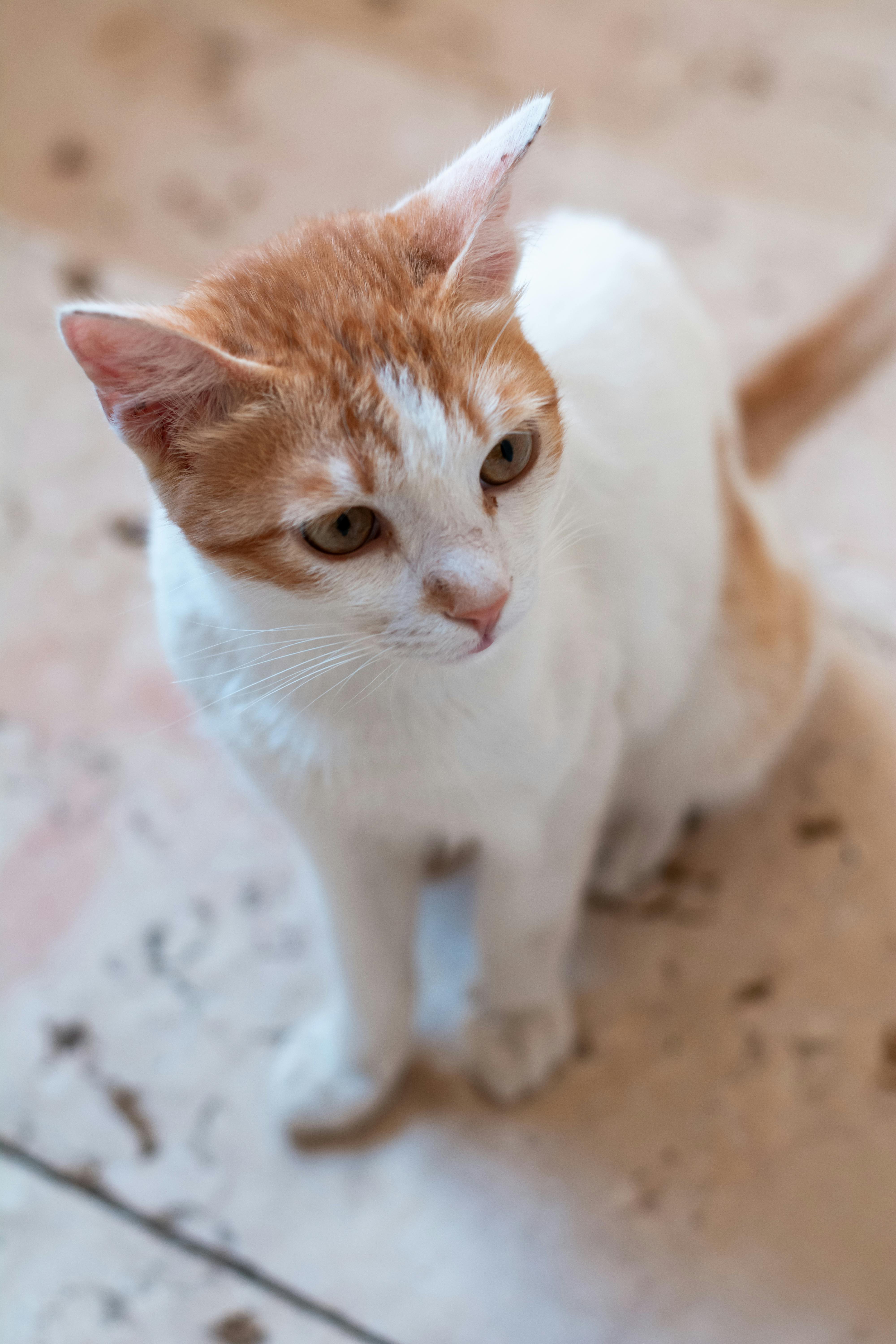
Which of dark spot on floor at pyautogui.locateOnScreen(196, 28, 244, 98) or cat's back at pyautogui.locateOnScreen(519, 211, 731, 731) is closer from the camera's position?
cat's back at pyautogui.locateOnScreen(519, 211, 731, 731)

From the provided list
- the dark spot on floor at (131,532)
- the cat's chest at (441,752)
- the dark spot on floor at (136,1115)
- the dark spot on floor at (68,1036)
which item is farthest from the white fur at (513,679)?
the dark spot on floor at (131,532)

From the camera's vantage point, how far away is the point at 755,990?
124cm

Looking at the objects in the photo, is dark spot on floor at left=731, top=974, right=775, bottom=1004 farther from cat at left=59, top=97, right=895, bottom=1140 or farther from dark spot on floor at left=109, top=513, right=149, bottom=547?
dark spot on floor at left=109, top=513, right=149, bottom=547

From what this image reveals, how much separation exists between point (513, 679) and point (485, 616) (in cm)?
16

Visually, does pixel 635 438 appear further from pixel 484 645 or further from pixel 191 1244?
pixel 191 1244

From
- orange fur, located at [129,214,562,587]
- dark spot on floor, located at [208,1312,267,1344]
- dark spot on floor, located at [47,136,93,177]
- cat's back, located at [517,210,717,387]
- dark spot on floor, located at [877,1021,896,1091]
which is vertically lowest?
dark spot on floor, located at [877,1021,896,1091]

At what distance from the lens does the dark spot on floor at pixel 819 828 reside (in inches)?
52.3

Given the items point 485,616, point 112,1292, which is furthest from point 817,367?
point 112,1292

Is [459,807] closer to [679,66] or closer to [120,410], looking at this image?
[120,410]

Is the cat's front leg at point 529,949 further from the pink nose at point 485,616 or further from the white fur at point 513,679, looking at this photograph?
the pink nose at point 485,616

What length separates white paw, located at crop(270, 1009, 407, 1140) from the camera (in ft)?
3.75

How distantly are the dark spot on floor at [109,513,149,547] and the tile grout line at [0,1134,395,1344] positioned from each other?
78cm

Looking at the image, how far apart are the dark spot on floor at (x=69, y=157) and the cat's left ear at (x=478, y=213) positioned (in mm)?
1418

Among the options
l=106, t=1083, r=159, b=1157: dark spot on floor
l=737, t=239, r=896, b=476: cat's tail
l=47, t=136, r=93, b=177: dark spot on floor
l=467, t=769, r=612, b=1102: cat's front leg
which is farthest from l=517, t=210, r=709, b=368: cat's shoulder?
l=47, t=136, r=93, b=177: dark spot on floor
